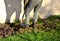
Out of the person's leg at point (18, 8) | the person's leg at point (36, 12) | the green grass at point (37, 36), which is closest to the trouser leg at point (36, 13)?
the person's leg at point (36, 12)

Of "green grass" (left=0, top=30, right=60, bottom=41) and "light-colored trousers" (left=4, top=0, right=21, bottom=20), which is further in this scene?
"light-colored trousers" (left=4, top=0, right=21, bottom=20)

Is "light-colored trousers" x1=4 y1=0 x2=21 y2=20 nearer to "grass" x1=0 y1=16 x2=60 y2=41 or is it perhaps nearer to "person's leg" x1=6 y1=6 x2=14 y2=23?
"person's leg" x1=6 y1=6 x2=14 y2=23

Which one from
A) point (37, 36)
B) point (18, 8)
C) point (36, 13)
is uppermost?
→ point (18, 8)

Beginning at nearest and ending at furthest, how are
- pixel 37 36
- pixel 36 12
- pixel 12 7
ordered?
pixel 37 36 < pixel 36 12 < pixel 12 7

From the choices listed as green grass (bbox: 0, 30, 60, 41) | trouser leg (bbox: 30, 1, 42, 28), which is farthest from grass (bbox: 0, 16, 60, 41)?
trouser leg (bbox: 30, 1, 42, 28)

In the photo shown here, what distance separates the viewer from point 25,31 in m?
7.23

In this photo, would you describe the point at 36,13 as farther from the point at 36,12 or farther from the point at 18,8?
the point at 18,8

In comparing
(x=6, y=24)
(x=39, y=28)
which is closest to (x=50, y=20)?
(x=39, y=28)

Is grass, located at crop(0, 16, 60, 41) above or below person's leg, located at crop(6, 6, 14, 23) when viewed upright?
below

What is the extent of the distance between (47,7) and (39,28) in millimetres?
1240

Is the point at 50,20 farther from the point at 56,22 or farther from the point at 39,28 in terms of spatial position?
the point at 39,28

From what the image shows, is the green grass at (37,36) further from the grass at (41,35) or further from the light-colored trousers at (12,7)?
the light-colored trousers at (12,7)

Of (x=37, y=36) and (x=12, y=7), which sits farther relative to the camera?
(x=12, y=7)

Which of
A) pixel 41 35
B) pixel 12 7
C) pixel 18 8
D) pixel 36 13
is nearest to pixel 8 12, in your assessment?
pixel 12 7
